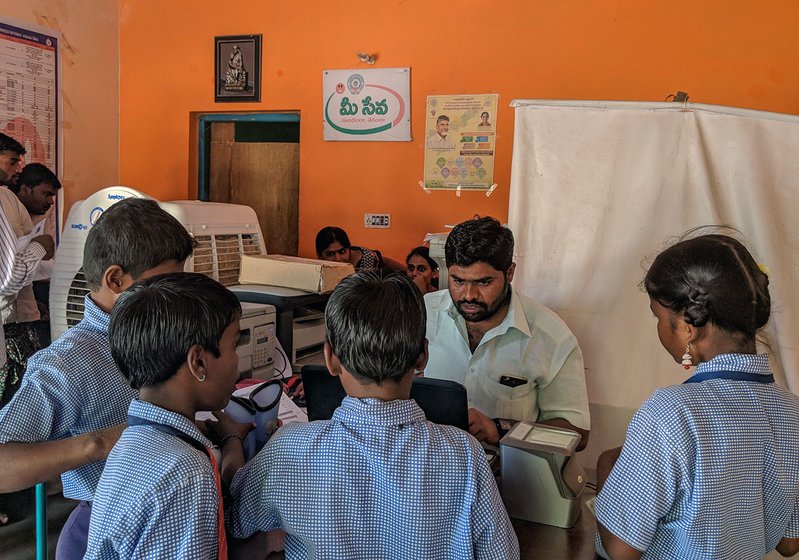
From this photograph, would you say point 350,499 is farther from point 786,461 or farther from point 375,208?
point 375,208

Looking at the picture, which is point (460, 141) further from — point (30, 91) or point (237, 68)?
point (30, 91)

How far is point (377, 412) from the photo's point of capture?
109 cm

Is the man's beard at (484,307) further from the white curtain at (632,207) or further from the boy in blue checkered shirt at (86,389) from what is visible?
the boy in blue checkered shirt at (86,389)

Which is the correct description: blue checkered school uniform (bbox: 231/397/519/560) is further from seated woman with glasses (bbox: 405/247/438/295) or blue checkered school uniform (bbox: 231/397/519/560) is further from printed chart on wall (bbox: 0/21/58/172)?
printed chart on wall (bbox: 0/21/58/172)

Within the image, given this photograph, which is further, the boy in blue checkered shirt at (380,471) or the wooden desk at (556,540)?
the wooden desk at (556,540)

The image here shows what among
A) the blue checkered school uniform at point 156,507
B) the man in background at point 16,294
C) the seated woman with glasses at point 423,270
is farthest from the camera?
the seated woman with glasses at point 423,270

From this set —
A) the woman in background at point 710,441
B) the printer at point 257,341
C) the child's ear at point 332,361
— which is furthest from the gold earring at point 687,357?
the printer at point 257,341

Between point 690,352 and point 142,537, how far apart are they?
0.96 metres

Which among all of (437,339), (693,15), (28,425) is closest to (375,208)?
(693,15)

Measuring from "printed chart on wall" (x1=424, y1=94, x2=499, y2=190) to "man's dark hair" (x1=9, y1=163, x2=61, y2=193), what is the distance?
7.14ft

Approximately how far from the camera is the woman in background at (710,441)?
115 cm

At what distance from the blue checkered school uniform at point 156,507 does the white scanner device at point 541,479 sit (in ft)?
2.01

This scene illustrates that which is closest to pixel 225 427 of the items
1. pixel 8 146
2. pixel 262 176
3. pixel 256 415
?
pixel 256 415

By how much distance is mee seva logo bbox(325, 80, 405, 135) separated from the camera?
4.26 metres
